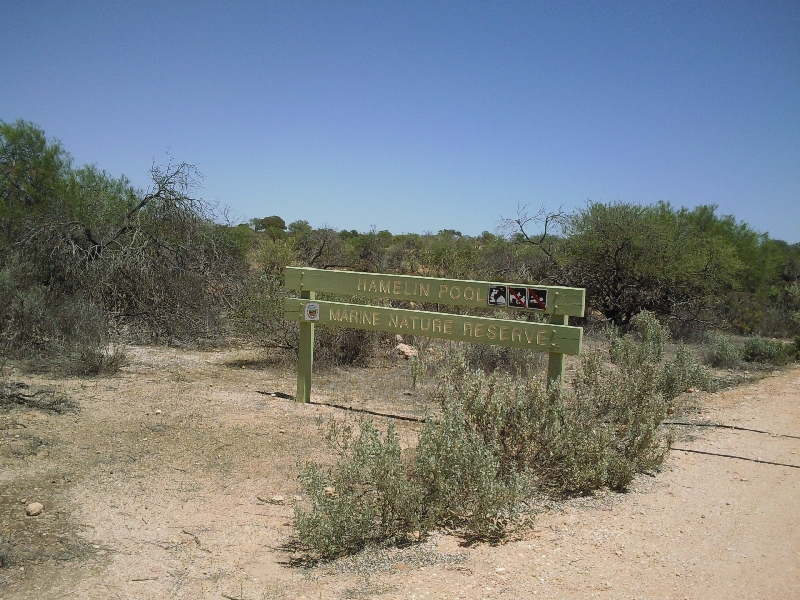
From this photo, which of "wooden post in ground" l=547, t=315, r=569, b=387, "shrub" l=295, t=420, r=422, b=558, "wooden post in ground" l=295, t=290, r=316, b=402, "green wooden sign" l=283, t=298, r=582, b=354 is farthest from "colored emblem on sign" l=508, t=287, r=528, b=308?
"shrub" l=295, t=420, r=422, b=558

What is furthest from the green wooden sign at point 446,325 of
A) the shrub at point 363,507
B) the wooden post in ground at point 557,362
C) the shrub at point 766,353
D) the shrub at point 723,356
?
the shrub at point 766,353

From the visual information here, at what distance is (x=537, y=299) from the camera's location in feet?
27.1

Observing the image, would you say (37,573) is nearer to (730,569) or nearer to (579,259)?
(730,569)

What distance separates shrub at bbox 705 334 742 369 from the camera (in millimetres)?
12570

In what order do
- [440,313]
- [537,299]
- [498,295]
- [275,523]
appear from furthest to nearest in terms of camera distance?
1. [440,313]
2. [498,295]
3. [537,299]
4. [275,523]

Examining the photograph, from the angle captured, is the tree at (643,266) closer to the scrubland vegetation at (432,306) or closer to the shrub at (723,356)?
the scrubland vegetation at (432,306)

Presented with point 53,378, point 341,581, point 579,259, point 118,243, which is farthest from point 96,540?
point 579,259

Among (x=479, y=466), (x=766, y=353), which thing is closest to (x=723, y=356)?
(x=766, y=353)

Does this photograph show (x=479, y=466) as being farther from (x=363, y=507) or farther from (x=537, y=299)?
(x=537, y=299)

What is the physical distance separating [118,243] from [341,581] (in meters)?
11.0

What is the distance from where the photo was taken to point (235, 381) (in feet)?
35.1

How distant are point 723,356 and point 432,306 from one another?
558 centimetres

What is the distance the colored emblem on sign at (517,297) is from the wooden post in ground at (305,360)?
295 cm

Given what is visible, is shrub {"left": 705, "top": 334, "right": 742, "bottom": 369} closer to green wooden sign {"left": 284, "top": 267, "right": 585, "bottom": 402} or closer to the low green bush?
green wooden sign {"left": 284, "top": 267, "right": 585, "bottom": 402}
